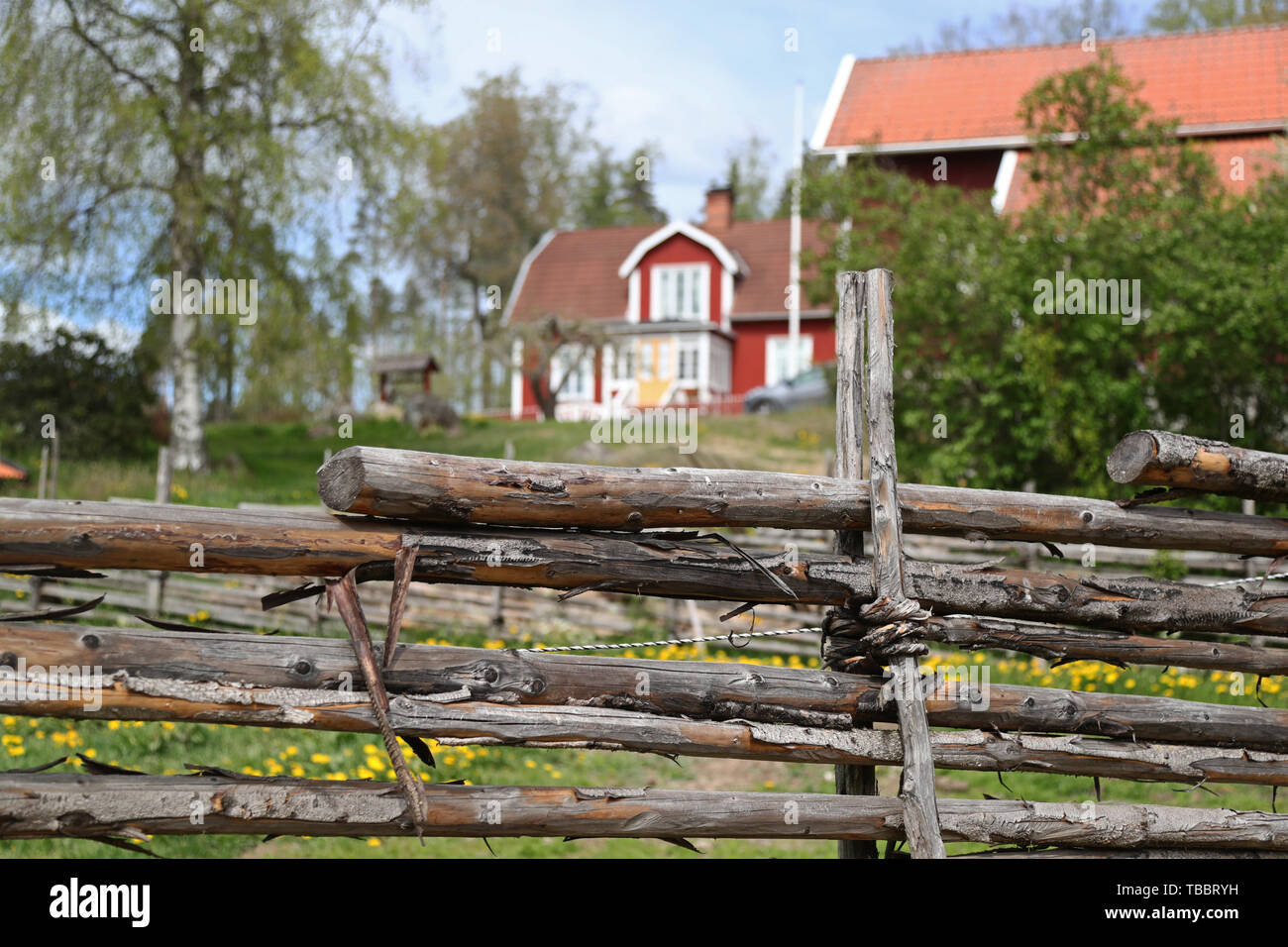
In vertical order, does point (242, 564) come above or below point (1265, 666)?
above

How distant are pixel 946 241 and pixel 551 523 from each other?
11146 millimetres

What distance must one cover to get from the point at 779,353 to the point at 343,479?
25966mm

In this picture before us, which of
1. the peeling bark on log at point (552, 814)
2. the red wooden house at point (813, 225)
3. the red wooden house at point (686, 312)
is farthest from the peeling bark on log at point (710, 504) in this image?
the red wooden house at point (686, 312)

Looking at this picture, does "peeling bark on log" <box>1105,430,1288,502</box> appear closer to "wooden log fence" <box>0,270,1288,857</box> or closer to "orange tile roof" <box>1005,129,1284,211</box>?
"wooden log fence" <box>0,270,1288,857</box>

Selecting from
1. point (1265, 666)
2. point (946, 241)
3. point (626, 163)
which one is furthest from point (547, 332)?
point (626, 163)

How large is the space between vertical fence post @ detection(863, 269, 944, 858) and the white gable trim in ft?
81.6

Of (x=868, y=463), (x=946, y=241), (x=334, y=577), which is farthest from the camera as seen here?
(x=946, y=241)

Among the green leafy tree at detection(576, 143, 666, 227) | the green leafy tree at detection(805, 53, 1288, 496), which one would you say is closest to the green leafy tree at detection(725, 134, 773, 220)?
the green leafy tree at detection(576, 143, 666, 227)

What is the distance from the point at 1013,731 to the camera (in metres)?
3.77

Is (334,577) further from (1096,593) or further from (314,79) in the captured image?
(314,79)

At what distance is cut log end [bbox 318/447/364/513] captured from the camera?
2.99 meters

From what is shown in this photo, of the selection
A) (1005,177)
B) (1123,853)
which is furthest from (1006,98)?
(1123,853)
